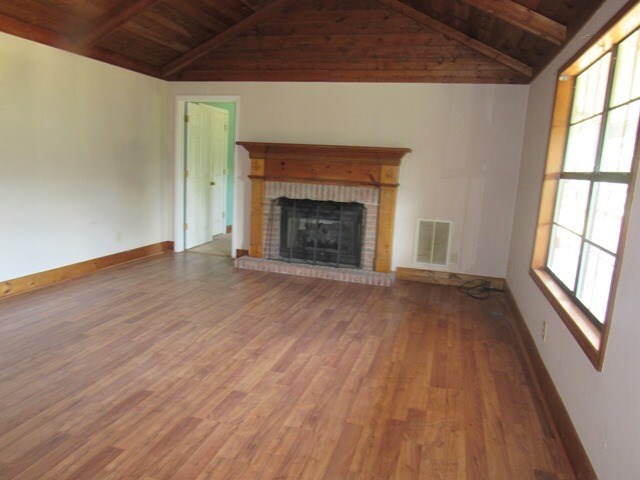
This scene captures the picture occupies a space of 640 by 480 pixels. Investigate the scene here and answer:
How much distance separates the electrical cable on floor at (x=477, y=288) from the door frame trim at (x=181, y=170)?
9.63ft

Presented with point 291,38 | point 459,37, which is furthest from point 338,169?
point 459,37

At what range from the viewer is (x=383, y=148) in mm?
4961

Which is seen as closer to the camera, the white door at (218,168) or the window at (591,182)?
the window at (591,182)

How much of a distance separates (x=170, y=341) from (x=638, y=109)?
313 centimetres

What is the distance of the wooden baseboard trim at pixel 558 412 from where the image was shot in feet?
6.34

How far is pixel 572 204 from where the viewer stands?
3014mm

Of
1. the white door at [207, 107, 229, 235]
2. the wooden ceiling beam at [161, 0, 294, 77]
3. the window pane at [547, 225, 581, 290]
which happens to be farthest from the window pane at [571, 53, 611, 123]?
the white door at [207, 107, 229, 235]

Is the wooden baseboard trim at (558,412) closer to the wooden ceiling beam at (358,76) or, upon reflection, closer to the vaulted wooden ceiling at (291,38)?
the vaulted wooden ceiling at (291,38)

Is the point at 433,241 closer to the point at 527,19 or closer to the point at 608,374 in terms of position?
the point at 527,19

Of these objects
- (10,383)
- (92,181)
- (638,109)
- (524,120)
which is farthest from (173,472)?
(524,120)

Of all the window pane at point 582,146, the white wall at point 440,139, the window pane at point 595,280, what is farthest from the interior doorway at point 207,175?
the window pane at point 595,280

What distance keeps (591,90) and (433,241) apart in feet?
8.52

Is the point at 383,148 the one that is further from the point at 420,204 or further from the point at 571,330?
the point at 571,330

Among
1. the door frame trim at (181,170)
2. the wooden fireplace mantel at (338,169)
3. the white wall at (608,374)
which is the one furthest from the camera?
the door frame trim at (181,170)
